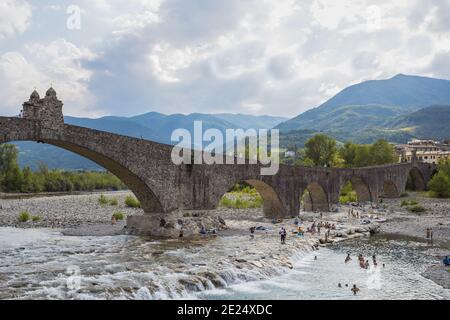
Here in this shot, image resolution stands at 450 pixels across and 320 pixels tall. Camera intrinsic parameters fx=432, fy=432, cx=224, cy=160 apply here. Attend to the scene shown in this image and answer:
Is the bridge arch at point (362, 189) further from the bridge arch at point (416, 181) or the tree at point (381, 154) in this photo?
the bridge arch at point (416, 181)

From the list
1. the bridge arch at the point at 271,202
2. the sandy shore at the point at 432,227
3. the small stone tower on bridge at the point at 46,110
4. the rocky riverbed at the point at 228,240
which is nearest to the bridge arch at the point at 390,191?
the sandy shore at the point at 432,227

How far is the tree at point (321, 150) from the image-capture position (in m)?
91.9

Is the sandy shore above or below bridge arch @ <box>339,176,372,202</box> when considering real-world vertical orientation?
below

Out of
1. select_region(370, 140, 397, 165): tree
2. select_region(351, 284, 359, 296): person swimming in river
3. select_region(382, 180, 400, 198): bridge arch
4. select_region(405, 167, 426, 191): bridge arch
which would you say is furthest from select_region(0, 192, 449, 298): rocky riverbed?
select_region(405, 167, 426, 191): bridge arch

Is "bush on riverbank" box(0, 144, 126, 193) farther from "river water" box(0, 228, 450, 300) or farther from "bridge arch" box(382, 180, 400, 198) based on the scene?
"bridge arch" box(382, 180, 400, 198)

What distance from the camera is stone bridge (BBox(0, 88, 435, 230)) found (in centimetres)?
2280

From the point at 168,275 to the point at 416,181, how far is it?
92.2m

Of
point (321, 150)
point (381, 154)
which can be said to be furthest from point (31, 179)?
point (381, 154)

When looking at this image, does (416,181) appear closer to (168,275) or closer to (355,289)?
(355,289)

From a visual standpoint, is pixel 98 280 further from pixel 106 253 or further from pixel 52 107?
pixel 52 107

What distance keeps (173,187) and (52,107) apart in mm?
11187

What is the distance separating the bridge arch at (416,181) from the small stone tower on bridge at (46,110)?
88106 millimetres

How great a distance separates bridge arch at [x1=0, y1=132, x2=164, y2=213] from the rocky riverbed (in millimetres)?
2209
